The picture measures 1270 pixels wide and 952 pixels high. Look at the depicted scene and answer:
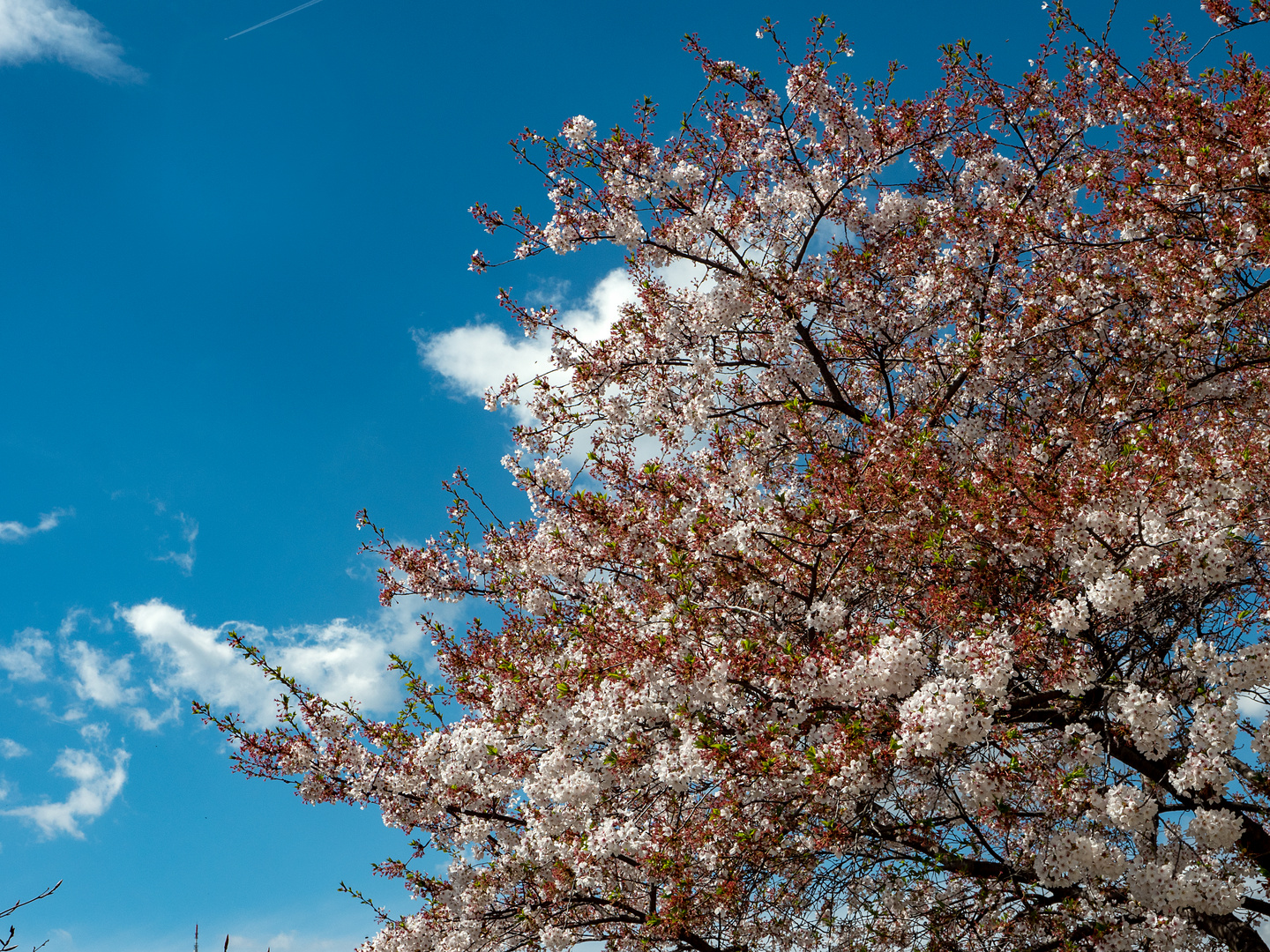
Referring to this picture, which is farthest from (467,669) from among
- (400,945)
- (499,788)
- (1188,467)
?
(1188,467)

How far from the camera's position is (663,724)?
721 cm

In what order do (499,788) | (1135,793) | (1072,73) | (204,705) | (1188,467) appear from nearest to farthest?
1. (1135,793)
2. (1188,467)
3. (204,705)
4. (499,788)
5. (1072,73)

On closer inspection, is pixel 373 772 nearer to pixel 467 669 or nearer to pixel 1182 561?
pixel 467 669

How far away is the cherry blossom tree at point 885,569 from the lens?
21.1 ft

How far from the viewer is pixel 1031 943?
786 centimetres

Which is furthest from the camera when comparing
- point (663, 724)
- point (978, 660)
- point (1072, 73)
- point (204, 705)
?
point (1072, 73)

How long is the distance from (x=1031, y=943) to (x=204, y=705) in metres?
7.89

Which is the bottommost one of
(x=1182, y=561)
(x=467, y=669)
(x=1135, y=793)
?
(x=1135, y=793)

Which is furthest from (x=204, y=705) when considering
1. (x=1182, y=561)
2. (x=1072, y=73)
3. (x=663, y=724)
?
(x=1072, y=73)

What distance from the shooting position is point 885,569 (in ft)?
25.1

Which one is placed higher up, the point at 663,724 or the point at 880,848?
the point at 663,724

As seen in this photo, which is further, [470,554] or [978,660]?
[470,554]

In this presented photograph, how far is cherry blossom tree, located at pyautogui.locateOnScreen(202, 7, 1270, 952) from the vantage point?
6.42 meters

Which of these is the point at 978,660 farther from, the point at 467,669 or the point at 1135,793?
the point at 467,669
